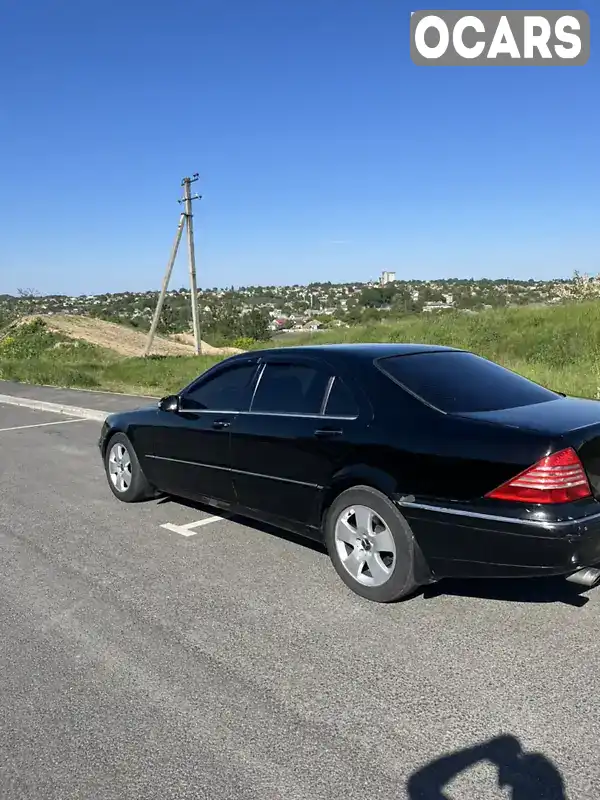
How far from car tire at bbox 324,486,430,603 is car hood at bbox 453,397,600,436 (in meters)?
0.73

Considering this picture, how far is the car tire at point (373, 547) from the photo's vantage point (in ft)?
12.9

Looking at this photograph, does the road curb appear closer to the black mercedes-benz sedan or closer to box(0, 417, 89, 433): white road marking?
box(0, 417, 89, 433): white road marking

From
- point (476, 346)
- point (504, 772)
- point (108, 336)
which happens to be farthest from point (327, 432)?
point (108, 336)

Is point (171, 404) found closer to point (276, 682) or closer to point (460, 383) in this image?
point (460, 383)

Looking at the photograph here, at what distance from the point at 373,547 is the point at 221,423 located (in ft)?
5.71

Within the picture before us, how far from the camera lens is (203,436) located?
5512 millimetres

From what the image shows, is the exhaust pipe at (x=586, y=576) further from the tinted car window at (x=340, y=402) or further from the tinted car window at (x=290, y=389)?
the tinted car window at (x=290, y=389)

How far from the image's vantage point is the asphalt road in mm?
2590

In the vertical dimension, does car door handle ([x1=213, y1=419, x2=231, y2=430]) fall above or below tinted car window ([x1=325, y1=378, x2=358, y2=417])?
below

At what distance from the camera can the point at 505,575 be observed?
3621mm

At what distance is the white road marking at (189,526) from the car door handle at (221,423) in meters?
0.98

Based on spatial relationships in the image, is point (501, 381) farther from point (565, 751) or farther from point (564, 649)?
point (565, 751)

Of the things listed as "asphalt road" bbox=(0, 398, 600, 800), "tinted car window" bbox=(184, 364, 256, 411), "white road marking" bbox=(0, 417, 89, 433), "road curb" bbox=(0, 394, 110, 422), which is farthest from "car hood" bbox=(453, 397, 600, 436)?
"white road marking" bbox=(0, 417, 89, 433)

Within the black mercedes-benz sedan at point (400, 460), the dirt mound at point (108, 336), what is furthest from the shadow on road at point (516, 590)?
the dirt mound at point (108, 336)
